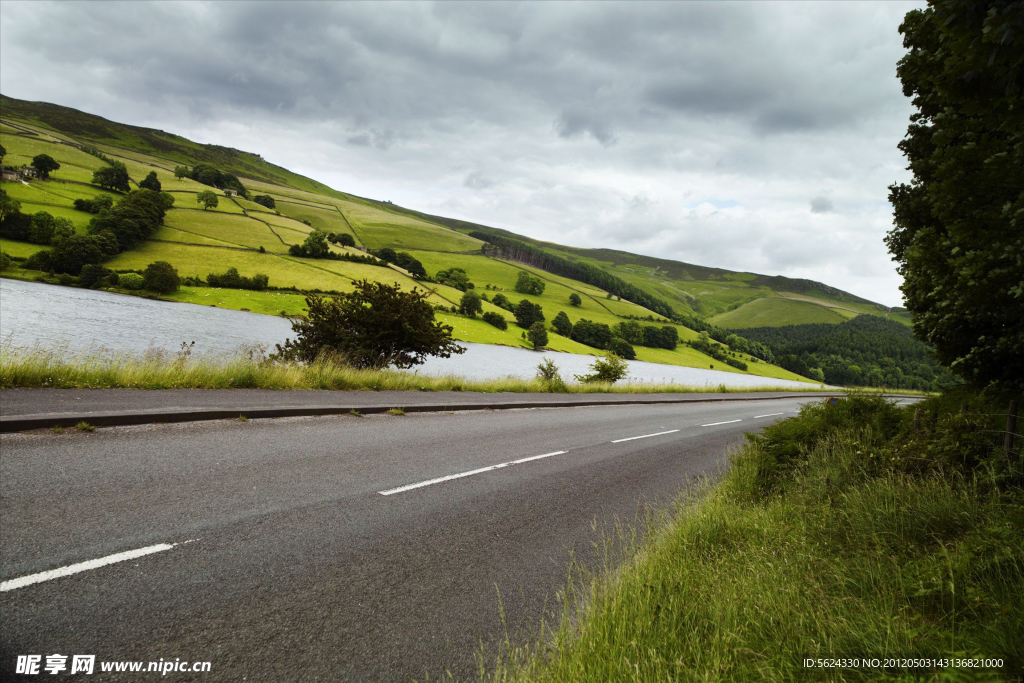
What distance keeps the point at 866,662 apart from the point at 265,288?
255 ft

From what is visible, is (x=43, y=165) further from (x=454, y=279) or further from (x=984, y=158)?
(x=984, y=158)

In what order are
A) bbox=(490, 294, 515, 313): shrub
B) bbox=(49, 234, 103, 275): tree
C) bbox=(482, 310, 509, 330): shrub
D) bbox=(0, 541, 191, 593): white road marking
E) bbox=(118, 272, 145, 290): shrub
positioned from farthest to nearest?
1. bbox=(490, 294, 515, 313): shrub
2. bbox=(482, 310, 509, 330): shrub
3. bbox=(118, 272, 145, 290): shrub
4. bbox=(49, 234, 103, 275): tree
5. bbox=(0, 541, 191, 593): white road marking

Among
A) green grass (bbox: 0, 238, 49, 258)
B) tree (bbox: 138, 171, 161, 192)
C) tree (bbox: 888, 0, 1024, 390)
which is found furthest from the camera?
tree (bbox: 138, 171, 161, 192)

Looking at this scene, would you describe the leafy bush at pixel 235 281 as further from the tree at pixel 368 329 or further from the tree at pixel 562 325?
the tree at pixel 368 329

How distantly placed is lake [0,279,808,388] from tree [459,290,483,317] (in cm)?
1210

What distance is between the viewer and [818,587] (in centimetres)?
313

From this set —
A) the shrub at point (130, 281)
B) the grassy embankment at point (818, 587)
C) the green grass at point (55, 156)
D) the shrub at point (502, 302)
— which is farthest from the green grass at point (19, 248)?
the grassy embankment at point (818, 587)

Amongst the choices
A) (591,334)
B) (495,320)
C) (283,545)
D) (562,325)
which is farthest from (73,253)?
(591,334)

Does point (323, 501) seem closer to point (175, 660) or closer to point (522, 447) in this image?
point (175, 660)

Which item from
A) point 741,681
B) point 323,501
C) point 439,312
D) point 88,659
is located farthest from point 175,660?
point 439,312

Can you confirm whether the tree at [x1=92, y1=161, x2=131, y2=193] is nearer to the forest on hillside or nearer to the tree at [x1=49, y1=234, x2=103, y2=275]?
the tree at [x1=49, y1=234, x2=103, y2=275]

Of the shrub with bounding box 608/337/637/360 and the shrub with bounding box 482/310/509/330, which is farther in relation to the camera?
the shrub with bounding box 608/337/637/360

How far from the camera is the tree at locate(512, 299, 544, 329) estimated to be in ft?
301

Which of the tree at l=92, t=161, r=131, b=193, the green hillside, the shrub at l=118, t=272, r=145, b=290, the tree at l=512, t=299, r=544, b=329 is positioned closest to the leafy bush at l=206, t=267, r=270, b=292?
the green hillside
